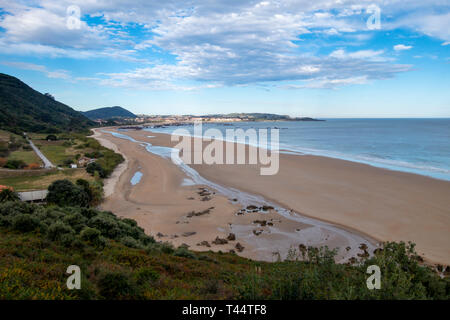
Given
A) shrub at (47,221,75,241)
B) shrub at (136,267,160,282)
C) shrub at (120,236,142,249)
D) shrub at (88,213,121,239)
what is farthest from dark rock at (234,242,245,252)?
shrub at (47,221,75,241)

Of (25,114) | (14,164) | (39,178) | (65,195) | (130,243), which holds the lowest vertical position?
(130,243)

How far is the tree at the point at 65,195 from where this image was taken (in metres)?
18.4

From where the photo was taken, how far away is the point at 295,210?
19.6m

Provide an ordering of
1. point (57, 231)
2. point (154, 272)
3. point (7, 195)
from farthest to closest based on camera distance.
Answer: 1. point (7, 195)
2. point (57, 231)
3. point (154, 272)

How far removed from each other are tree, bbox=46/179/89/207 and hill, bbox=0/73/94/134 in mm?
54830

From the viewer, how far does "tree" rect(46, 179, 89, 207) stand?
60.5 ft

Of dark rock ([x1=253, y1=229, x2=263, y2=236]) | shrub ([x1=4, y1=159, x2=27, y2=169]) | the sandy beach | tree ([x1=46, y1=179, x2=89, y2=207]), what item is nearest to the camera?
the sandy beach

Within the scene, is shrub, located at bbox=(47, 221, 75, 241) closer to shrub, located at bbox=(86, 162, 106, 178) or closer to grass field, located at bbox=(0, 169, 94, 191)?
grass field, located at bbox=(0, 169, 94, 191)

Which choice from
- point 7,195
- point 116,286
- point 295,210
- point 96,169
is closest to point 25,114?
point 96,169

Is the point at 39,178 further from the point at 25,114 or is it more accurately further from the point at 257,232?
the point at 25,114

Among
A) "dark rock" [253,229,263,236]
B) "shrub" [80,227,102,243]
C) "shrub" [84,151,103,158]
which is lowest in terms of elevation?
"dark rock" [253,229,263,236]

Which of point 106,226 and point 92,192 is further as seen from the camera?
point 92,192

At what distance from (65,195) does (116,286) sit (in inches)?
602
